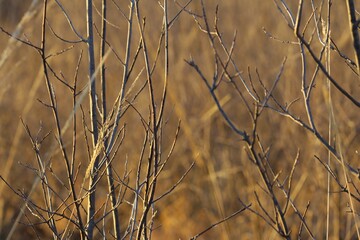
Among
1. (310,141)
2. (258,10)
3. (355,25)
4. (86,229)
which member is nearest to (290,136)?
(310,141)

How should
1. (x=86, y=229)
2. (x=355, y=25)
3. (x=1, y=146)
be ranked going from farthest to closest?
(x=1, y=146) → (x=86, y=229) → (x=355, y=25)

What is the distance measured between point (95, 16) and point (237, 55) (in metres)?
1.24

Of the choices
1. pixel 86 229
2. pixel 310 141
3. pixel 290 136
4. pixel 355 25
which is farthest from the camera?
pixel 290 136

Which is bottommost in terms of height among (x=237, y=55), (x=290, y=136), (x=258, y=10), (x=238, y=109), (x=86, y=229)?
(x=86, y=229)

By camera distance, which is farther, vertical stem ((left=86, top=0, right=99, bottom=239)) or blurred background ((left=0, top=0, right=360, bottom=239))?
blurred background ((left=0, top=0, right=360, bottom=239))

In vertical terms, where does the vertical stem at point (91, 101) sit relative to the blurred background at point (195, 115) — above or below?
below

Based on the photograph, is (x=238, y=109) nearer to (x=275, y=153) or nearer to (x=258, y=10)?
(x=275, y=153)

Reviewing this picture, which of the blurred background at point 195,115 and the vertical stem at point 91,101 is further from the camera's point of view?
the blurred background at point 195,115

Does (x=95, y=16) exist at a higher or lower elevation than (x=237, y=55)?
higher

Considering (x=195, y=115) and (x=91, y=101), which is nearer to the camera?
(x=91, y=101)

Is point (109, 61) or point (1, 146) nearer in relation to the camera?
point (1, 146)

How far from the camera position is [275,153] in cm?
530

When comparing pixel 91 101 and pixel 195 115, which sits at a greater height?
pixel 195 115

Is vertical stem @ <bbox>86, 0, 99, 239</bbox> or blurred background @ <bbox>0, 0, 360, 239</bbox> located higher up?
blurred background @ <bbox>0, 0, 360, 239</bbox>
